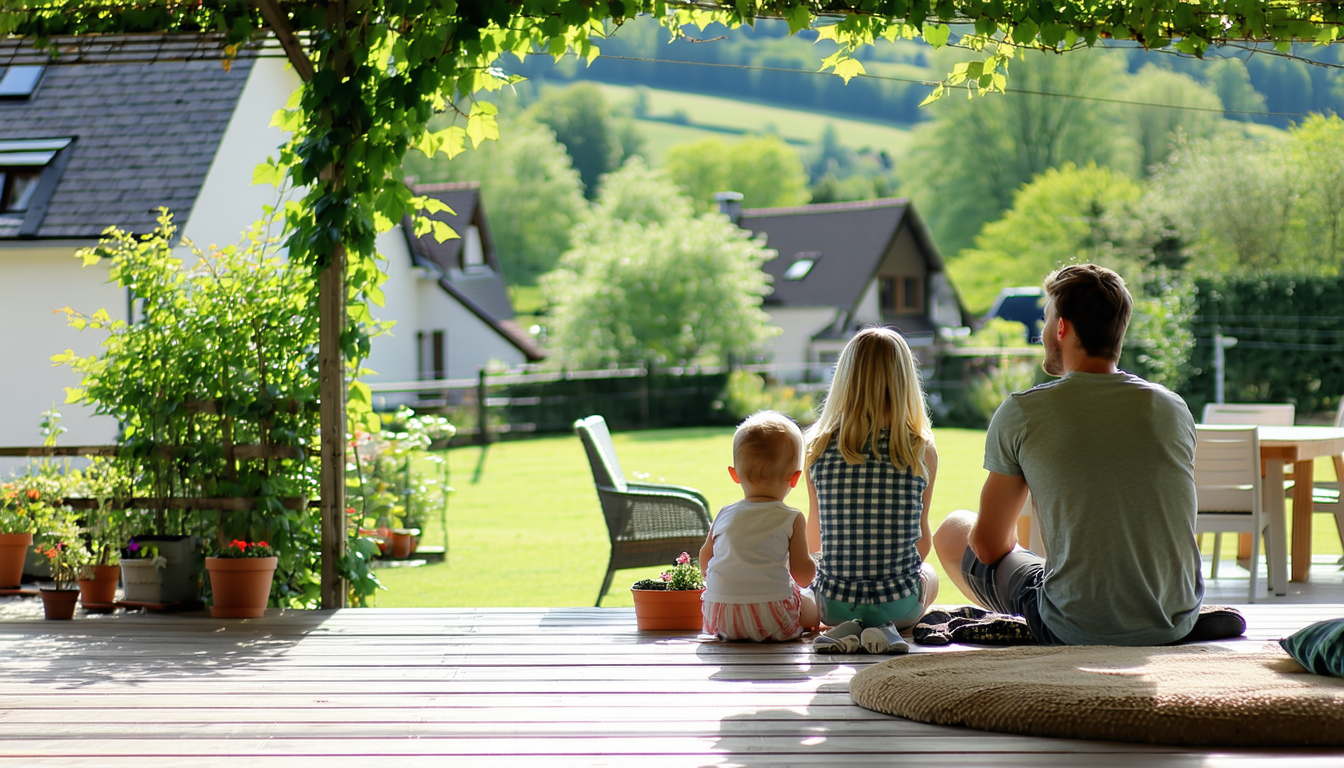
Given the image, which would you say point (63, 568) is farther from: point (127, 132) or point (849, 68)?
point (127, 132)

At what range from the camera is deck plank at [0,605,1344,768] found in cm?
261

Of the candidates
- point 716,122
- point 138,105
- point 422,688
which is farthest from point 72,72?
point 716,122

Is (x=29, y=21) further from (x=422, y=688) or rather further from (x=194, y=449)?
(x=422, y=688)

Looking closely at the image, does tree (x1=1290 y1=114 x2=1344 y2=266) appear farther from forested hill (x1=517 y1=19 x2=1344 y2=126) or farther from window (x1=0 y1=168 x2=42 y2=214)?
forested hill (x1=517 y1=19 x2=1344 y2=126)

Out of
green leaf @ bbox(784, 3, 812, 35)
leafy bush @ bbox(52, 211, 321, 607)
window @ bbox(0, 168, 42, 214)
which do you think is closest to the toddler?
green leaf @ bbox(784, 3, 812, 35)

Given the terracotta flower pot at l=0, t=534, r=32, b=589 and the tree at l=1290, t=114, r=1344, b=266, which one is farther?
the tree at l=1290, t=114, r=1344, b=266

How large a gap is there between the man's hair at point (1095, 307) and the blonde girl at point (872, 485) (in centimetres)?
62

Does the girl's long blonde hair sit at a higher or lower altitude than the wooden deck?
higher

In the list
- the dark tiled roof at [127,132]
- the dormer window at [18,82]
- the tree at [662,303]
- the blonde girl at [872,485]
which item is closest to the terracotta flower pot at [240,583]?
the blonde girl at [872,485]

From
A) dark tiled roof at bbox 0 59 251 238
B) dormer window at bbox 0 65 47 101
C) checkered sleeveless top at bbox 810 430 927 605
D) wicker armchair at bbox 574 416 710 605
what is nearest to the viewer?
checkered sleeveless top at bbox 810 430 927 605

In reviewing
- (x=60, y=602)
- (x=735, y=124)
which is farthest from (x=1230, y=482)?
(x=735, y=124)

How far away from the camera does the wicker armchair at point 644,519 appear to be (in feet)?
18.2

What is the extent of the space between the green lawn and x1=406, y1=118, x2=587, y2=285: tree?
128 feet

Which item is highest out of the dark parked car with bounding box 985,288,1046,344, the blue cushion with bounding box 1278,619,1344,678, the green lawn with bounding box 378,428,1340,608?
the dark parked car with bounding box 985,288,1046,344
